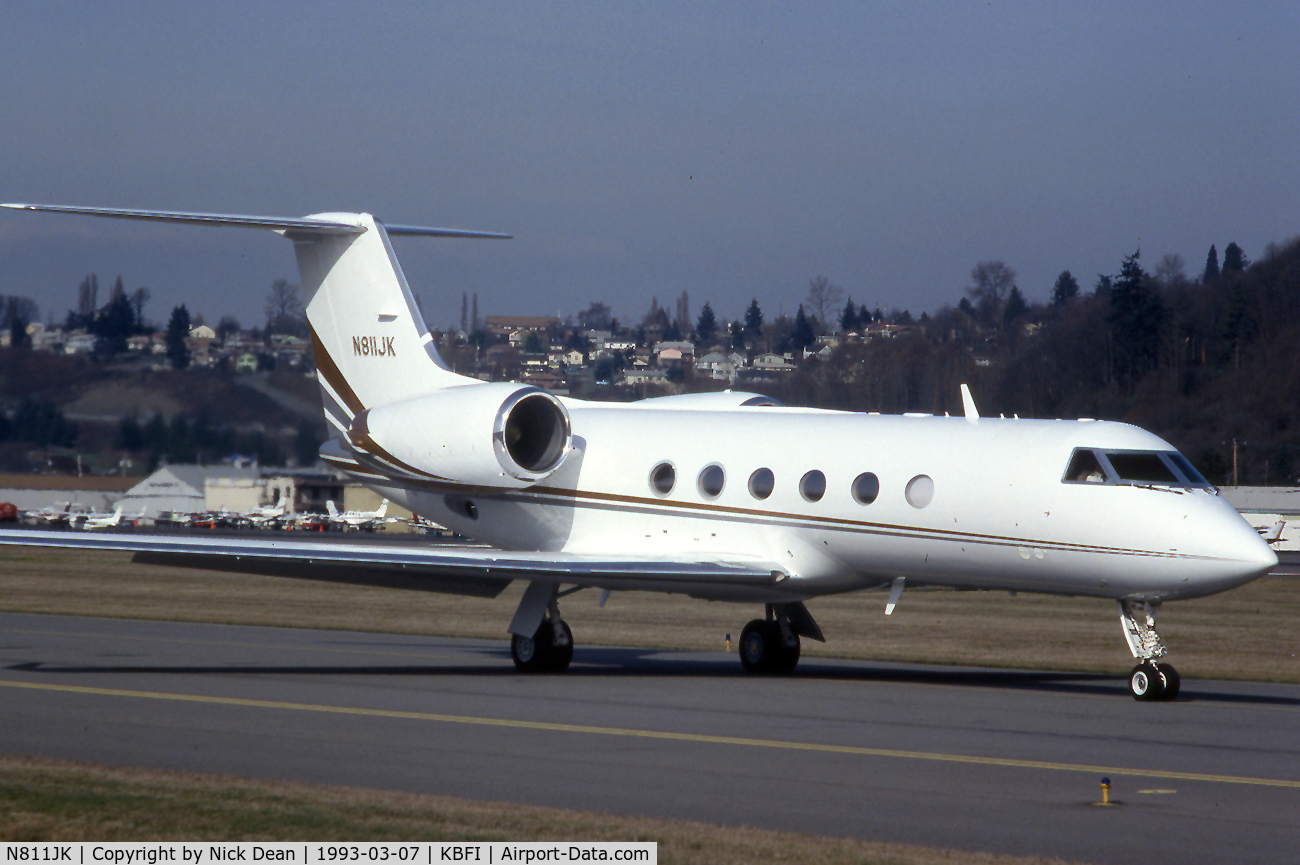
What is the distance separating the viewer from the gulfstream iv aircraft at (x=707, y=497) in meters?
15.4

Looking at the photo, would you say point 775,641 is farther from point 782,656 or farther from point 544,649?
point 544,649

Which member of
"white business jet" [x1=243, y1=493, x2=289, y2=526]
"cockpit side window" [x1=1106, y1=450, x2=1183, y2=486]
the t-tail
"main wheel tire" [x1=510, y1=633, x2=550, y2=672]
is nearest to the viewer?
"cockpit side window" [x1=1106, y1=450, x2=1183, y2=486]

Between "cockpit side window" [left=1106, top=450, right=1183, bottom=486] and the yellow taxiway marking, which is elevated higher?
"cockpit side window" [left=1106, top=450, right=1183, bottom=486]

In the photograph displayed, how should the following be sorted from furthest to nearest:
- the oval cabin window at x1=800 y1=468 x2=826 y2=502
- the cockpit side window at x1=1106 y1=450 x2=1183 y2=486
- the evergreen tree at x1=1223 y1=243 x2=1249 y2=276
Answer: the evergreen tree at x1=1223 y1=243 x2=1249 y2=276 < the oval cabin window at x1=800 y1=468 x2=826 y2=502 < the cockpit side window at x1=1106 y1=450 x2=1183 y2=486

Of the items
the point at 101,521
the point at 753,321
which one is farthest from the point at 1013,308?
the point at 101,521

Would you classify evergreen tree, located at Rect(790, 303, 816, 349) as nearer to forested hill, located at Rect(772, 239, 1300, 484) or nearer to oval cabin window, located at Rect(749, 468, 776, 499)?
forested hill, located at Rect(772, 239, 1300, 484)

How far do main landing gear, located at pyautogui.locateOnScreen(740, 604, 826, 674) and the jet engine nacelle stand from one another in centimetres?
329

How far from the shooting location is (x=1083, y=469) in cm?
1566

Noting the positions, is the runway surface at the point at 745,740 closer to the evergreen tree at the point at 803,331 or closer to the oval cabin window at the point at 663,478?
the oval cabin window at the point at 663,478

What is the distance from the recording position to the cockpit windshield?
1534cm

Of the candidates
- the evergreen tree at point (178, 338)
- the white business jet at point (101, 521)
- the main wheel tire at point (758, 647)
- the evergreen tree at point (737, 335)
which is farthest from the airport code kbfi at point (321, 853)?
the white business jet at point (101, 521)

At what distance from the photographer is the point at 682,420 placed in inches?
762

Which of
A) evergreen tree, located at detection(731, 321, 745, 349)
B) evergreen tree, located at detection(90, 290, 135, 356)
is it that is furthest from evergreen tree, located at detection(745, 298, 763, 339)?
evergreen tree, located at detection(90, 290, 135, 356)

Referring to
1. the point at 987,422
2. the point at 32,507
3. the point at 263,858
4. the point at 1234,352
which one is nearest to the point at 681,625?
the point at 987,422
